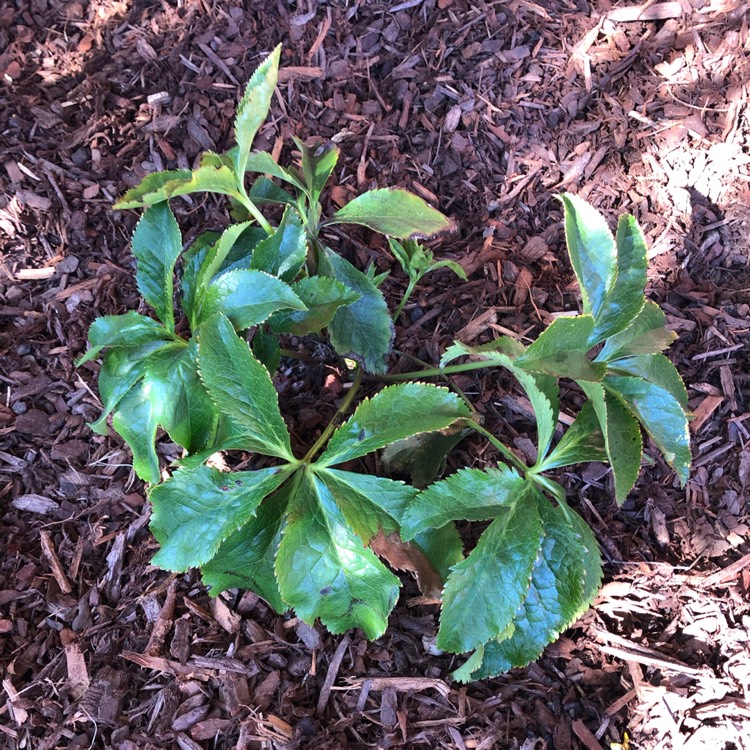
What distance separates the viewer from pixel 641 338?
4.05 feet

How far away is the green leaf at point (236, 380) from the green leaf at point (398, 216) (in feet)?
1.44

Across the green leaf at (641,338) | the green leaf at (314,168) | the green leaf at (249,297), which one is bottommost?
the green leaf at (641,338)

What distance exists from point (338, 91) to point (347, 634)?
1.51 metres

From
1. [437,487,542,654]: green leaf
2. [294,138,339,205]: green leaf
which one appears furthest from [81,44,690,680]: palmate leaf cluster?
[294,138,339,205]: green leaf

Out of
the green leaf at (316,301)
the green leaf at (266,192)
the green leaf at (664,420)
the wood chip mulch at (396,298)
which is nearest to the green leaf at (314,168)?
the green leaf at (266,192)

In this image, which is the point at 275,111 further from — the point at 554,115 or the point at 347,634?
the point at 347,634

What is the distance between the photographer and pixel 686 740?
1320 mm

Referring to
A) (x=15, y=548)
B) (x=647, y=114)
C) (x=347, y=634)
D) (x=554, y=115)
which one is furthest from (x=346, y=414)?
(x=647, y=114)

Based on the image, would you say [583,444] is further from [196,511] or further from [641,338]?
[196,511]

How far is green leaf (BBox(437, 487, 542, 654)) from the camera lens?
1.04m

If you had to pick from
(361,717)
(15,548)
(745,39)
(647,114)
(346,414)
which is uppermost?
(745,39)

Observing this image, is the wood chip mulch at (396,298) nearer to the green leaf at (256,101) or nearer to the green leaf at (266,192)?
the green leaf at (266,192)

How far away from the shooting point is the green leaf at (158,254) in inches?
49.3

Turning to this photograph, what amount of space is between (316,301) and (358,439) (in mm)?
282
